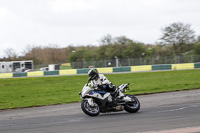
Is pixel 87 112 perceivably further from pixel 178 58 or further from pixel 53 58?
pixel 53 58

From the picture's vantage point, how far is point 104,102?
32.2 ft

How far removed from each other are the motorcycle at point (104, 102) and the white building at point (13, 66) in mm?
47546

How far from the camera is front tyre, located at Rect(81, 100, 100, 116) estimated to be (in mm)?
9500

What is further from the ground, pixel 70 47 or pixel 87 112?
pixel 70 47

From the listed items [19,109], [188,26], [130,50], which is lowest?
[19,109]

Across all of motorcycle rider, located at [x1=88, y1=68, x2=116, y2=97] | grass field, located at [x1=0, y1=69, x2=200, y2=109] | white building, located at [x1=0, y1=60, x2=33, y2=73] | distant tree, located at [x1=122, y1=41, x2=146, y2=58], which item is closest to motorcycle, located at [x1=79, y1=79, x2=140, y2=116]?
motorcycle rider, located at [x1=88, y1=68, x2=116, y2=97]

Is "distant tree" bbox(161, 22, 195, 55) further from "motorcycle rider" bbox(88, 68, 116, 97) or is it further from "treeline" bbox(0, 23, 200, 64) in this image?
"motorcycle rider" bbox(88, 68, 116, 97)

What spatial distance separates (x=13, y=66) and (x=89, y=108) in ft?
165

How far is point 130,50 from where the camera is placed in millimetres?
57125

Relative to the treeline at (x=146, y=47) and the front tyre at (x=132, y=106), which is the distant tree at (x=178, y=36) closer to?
the treeline at (x=146, y=47)

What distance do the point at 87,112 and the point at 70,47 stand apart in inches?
2699

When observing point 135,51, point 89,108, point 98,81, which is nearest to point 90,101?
point 89,108

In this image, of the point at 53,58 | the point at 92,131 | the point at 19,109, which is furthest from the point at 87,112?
the point at 53,58

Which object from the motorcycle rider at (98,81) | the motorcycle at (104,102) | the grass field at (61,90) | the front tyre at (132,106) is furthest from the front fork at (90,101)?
the grass field at (61,90)
